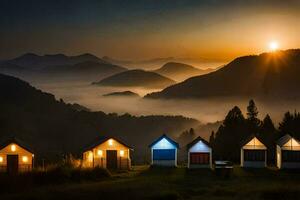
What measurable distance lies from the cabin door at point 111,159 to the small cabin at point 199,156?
7185mm

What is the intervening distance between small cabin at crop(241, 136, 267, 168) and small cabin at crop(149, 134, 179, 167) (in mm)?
6722

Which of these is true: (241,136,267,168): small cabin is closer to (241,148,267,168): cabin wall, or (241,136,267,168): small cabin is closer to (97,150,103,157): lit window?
(241,148,267,168): cabin wall

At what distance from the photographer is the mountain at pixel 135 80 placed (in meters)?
130

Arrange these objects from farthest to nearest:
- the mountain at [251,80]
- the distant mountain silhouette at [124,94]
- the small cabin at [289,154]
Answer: the mountain at [251,80]
the distant mountain silhouette at [124,94]
the small cabin at [289,154]

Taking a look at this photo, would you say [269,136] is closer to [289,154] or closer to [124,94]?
[289,154]

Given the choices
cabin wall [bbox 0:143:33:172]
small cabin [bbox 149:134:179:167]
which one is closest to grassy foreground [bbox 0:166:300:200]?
small cabin [bbox 149:134:179:167]

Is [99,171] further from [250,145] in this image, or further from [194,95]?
[194,95]

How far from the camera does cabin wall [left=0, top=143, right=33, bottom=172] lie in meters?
56.5

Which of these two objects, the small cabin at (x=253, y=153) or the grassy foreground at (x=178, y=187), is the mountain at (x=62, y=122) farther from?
the grassy foreground at (x=178, y=187)

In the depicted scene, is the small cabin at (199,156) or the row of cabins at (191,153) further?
the small cabin at (199,156)

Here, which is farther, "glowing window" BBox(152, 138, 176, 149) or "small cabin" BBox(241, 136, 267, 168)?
"glowing window" BBox(152, 138, 176, 149)

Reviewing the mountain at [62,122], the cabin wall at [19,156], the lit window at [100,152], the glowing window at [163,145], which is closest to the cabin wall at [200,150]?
the glowing window at [163,145]

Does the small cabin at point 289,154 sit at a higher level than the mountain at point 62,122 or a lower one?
lower

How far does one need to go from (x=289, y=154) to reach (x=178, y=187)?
17.5 metres
